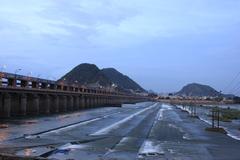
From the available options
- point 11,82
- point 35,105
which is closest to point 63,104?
point 35,105

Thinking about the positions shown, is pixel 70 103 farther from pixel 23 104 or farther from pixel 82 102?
pixel 23 104

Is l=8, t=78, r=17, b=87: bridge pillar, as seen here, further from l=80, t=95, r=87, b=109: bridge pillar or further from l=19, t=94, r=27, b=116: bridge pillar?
l=80, t=95, r=87, b=109: bridge pillar

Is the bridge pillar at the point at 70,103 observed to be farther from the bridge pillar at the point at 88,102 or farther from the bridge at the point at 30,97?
the bridge pillar at the point at 88,102

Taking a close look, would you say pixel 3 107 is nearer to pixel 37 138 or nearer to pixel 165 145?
pixel 37 138

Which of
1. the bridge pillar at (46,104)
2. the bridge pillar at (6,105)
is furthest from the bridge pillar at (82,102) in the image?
the bridge pillar at (6,105)

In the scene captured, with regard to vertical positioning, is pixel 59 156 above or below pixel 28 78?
below

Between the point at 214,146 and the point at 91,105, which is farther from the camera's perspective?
the point at 91,105

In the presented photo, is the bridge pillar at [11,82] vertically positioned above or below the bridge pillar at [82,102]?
above

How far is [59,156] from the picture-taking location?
73.3ft

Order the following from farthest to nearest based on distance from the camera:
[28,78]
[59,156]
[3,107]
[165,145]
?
1. [28,78]
2. [3,107]
3. [165,145]
4. [59,156]

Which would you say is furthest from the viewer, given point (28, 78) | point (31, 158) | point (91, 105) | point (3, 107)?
point (91, 105)

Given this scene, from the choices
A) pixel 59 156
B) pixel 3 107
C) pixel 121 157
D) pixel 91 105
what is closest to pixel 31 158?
pixel 59 156

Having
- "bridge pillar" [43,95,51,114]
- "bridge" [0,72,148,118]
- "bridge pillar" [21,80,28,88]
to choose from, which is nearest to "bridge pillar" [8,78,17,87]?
"bridge" [0,72,148,118]

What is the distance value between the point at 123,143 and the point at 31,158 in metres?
11.9
